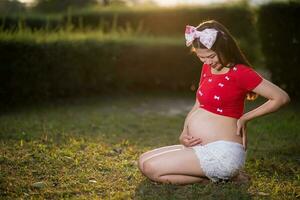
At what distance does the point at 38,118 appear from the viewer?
8.78 metres

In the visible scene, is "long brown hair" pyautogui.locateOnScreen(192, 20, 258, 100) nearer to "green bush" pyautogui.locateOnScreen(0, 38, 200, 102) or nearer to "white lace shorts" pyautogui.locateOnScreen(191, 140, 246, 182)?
"white lace shorts" pyautogui.locateOnScreen(191, 140, 246, 182)

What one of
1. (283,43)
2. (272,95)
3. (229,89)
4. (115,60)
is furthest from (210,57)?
(115,60)

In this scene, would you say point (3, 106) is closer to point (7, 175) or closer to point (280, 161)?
point (7, 175)

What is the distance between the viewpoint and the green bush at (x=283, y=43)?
10.3m

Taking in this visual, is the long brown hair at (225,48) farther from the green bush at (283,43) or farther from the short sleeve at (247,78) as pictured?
the green bush at (283,43)

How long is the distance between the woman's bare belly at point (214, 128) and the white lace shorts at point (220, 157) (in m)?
0.05

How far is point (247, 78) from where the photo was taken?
15.8ft

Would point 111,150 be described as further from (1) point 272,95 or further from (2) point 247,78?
(1) point 272,95

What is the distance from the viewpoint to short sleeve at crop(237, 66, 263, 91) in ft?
15.7

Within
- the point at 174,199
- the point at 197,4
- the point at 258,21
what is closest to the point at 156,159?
the point at 174,199

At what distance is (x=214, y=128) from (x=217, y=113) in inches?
5.2

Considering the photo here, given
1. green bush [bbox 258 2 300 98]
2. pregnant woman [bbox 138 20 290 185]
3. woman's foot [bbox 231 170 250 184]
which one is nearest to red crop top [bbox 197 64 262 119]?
pregnant woman [bbox 138 20 290 185]

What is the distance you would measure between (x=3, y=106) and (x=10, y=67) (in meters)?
0.66

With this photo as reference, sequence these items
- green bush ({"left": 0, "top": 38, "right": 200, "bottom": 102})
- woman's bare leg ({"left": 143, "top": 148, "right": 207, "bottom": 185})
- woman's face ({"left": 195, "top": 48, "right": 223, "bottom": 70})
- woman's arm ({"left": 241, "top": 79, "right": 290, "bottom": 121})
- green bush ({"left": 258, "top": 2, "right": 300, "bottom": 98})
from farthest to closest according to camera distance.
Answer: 1. green bush ({"left": 258, "top": 2, "right": 300, "bottom": 98})
2. green bush ({"left": 0, "top": 38, "right": 200, "bottom": 102})
3. woman's bare leg ({"left": 143, "top": 148, "right": 207, "bottom": 185})
4. woman's face ({"left": 195, "top": 48, "right": 223, "bottom": 70})
5. woman's arm ({"left": 241, "top": 79, "right": 290, "bottom": 121})
